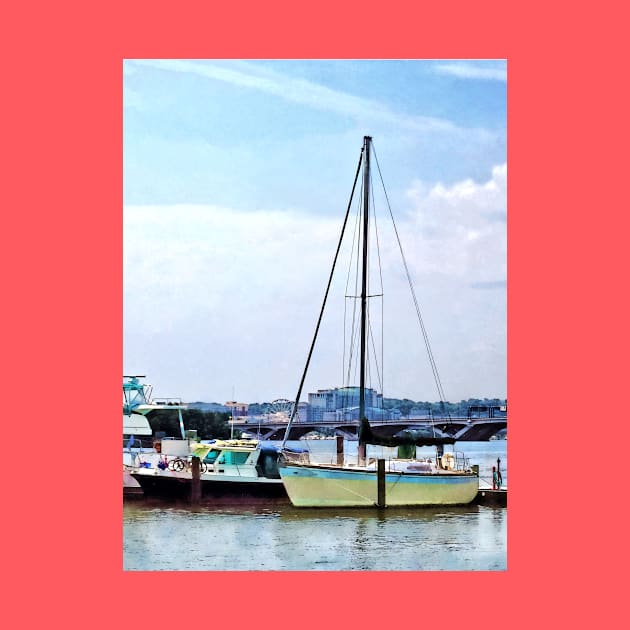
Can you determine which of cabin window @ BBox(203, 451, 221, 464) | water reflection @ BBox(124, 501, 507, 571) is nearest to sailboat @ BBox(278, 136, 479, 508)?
water reflection @ BBox(124, 501, 507, 571)

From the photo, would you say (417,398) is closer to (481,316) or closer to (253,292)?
(481,316)

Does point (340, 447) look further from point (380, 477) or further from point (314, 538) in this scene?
point (314, 538)

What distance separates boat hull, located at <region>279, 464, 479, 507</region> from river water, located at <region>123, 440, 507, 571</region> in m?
0.21

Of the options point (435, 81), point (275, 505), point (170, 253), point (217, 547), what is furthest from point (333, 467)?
point (435, 81)

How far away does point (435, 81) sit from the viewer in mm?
12758

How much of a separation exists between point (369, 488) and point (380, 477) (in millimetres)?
157

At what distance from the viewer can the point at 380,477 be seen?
1348 cm

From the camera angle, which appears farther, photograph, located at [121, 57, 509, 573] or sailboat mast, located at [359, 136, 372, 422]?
sailboat mast, located at [359, 136, 372, 422]

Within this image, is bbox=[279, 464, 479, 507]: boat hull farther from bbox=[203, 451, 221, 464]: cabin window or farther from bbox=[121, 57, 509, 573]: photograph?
bbox=[203, 451, 221, 464]: cabin window

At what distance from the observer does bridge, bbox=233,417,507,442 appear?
42.1 feet

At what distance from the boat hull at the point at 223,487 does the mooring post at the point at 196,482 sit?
0.03 m

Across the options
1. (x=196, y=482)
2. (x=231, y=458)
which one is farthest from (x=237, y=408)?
(x=196, y=482)

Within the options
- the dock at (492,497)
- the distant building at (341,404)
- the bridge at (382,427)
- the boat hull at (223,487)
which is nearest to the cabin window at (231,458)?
the boat hull at (223,487)

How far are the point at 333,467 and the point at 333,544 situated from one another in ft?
3.84
